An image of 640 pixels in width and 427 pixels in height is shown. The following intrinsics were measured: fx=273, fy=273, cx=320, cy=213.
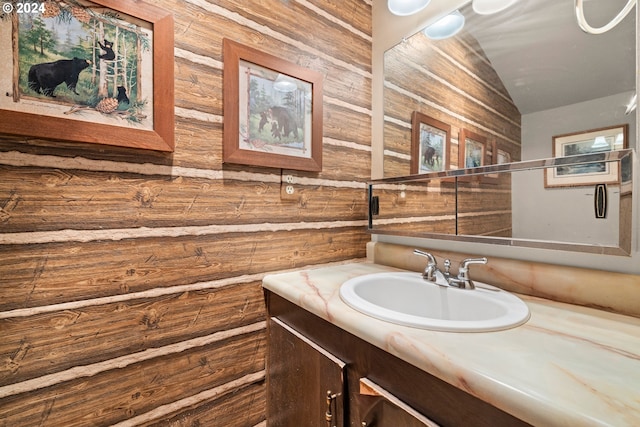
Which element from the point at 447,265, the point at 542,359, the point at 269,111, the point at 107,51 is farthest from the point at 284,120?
the point at 542,359

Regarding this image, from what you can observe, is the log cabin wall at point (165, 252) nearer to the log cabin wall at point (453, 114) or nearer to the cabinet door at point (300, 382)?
the cabinet door at point (300, 382)

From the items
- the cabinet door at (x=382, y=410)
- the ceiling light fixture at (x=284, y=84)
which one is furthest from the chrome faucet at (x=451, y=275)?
the ceiling light fixture at (x=284, y=84)

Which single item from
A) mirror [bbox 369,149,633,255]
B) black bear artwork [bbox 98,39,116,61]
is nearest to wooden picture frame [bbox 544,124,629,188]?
mirror [bbox 369,149,633,255]

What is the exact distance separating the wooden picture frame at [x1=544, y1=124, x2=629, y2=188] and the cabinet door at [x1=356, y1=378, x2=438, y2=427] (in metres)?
0.81

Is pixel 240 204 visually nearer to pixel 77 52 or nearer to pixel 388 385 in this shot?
pixel 77 52

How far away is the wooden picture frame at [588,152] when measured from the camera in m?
0.77

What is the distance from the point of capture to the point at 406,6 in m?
1.29

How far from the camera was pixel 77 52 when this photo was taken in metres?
0.78

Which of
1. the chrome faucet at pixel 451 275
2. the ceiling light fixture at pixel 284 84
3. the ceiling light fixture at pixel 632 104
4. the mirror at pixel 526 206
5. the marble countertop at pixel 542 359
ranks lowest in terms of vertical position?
the marble countertop at pixel 542 359

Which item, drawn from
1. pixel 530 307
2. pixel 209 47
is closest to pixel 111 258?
pixel 209 47

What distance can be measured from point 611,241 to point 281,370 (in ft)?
3.64

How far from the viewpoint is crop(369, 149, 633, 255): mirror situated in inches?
30.3

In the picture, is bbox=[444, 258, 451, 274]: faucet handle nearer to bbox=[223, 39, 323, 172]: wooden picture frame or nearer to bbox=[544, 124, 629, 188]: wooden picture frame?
bbox=[544, 124, 629, 188]: wooden picture frame

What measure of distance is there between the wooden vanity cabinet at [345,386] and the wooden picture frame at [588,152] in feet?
2.43
